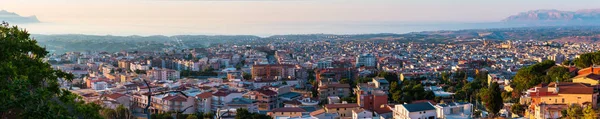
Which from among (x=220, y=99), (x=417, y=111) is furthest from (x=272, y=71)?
(x=417, y=111)

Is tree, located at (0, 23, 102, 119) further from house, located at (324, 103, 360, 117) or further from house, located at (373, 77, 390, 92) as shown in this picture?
house, located at (373, 77, 390, 92)

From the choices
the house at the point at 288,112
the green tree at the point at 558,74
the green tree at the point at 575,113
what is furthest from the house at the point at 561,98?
the house at the point at 288,112

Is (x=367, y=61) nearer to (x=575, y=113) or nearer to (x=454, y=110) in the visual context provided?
(x=454, y=110)

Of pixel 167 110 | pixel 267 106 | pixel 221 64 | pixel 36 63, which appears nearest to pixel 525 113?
pixel 267 106

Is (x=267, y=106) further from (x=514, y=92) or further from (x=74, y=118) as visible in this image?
(x=74, y=118)

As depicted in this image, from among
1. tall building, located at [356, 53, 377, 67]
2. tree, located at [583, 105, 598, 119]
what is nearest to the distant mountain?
tall building, located at [356, 53, 377, 67]

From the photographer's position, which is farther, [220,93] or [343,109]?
[220,93]
